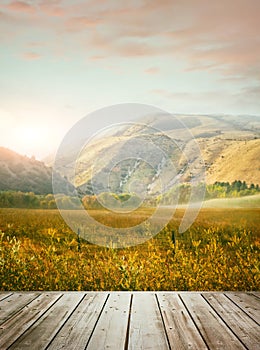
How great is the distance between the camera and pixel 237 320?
246 cm

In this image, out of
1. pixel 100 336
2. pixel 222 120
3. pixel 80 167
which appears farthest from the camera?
pixel 222 120

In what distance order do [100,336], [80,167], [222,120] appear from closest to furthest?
1. [100,336]
2. [80,167]
3. [222,120]

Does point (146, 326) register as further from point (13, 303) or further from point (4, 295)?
point (4, 295)

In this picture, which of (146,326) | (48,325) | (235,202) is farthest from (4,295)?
(235,202)

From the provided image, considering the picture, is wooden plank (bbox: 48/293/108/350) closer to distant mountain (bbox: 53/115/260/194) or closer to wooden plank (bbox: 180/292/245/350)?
wooden plank (bbox: 180/292/245/350)

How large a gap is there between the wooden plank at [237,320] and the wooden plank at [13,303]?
1182 millimetres

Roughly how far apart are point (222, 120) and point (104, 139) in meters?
1.08

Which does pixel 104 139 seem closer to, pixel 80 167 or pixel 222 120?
pixel 80 167

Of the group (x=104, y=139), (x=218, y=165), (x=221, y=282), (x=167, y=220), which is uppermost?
(x=104, y=139)

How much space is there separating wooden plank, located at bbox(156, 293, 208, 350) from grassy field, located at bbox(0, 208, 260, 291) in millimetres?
750

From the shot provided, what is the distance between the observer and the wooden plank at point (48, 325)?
1999 mm

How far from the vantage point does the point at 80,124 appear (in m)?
3.99

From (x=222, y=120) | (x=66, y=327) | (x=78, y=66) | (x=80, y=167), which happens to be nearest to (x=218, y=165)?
(x=222, y=120)

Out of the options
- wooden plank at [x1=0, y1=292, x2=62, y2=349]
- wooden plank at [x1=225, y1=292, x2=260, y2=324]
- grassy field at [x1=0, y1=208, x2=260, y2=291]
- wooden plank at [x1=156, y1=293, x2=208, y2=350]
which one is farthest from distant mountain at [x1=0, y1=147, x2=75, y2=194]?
wooden plank at [x1=225, y1=292, x2=260, y2=324]
